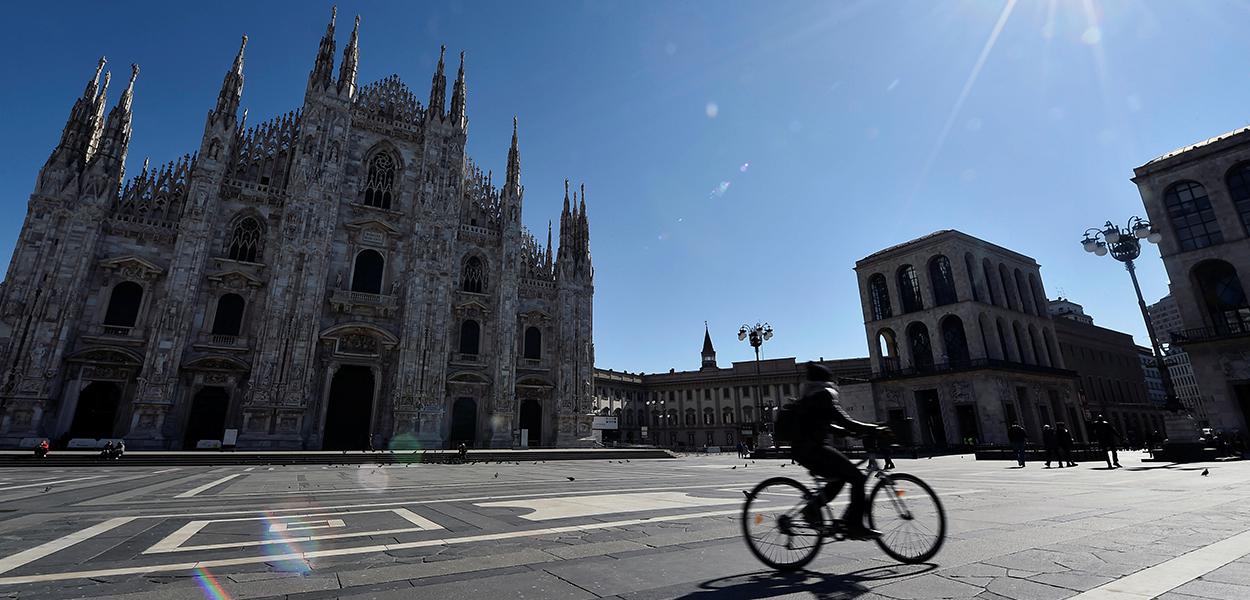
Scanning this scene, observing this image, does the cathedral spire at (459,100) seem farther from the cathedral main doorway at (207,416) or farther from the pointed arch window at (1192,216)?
the pointed arch window at (1192,216)

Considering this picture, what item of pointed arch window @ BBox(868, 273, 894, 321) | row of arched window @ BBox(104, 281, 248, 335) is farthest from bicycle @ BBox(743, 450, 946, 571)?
pointed arch window @ BBox(868, 273, 894, 321)

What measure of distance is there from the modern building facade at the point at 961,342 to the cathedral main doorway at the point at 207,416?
43.1m

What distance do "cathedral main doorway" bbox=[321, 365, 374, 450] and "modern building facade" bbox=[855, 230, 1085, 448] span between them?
3690 cm

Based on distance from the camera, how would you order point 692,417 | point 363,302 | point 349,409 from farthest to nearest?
point 692,417 → point 363,302 → point 349,409

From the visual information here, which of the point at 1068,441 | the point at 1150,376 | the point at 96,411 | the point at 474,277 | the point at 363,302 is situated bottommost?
the point at 1068,441

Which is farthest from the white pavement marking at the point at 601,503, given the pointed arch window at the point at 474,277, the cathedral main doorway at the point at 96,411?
the cathedral main doorway at the point at 96,411

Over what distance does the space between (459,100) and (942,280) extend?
39388mm

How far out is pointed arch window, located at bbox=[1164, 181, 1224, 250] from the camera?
30.6 meters

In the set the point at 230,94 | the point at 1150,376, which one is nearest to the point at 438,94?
the point at 230,94

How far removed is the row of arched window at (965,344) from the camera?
3944 centimetres

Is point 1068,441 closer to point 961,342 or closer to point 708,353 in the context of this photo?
point 961,342

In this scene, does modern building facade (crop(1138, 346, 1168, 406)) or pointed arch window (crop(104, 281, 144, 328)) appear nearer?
pointed arch window (crop(104, 281, 144, 328))

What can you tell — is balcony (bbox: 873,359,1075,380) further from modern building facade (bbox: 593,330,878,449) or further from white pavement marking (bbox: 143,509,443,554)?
white pavement marking (bbox: 143,509,443,554)

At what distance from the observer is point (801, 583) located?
3.28 metres
